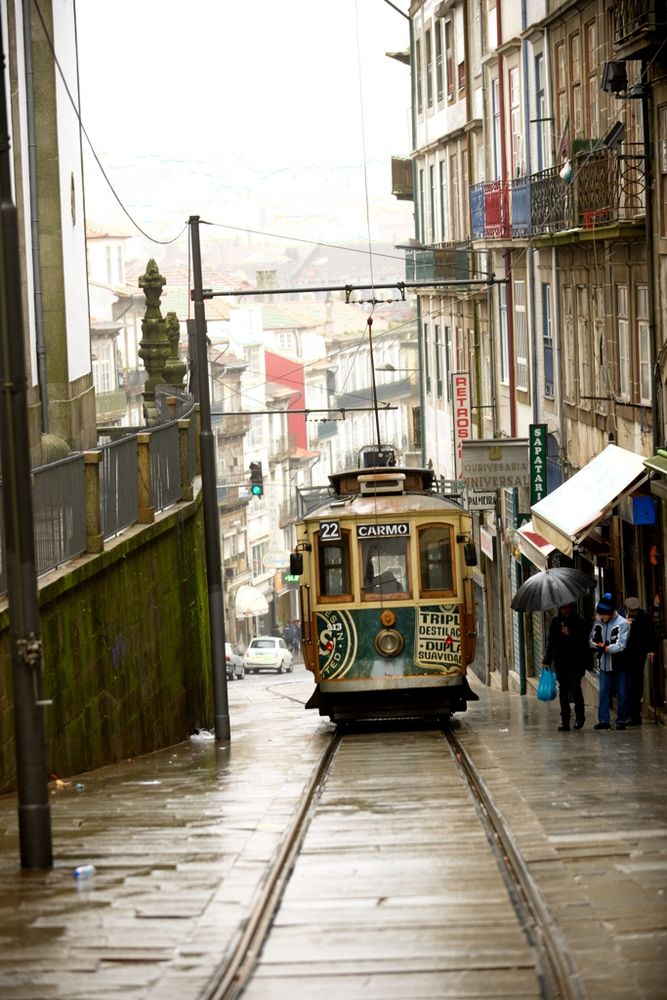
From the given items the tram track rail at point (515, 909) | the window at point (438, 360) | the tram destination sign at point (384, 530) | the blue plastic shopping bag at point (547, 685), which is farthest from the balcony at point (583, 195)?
the window at point (438, 360)

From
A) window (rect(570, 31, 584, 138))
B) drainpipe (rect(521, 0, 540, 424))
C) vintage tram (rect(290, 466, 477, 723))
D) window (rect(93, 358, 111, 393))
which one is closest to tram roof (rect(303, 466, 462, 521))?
vintage tram (rect(290, 466, 477, 723))

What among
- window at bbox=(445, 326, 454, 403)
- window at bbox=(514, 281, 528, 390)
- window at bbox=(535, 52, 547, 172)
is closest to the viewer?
window at bbox=(535, 52, 547, 172)

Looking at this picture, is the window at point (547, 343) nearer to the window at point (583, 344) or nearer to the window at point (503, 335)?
the window at point (583, 344)

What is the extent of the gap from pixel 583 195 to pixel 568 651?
7.46 meters

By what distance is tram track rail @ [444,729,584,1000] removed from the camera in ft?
26.0

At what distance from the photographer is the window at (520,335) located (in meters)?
35.4

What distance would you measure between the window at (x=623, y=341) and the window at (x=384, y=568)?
171 inches

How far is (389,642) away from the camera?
23234mm

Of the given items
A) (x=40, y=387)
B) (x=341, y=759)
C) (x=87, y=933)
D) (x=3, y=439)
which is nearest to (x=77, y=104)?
(x=40, y=387)

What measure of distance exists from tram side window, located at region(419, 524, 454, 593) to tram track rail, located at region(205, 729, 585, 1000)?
364 inches

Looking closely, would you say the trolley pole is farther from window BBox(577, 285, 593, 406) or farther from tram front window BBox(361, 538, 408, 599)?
window BBox(577, 285, 593, 406)

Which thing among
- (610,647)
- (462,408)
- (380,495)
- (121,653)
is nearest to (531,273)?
(462,408)

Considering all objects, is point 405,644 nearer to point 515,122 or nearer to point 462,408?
point 515,122

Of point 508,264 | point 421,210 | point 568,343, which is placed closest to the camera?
point 568,343
